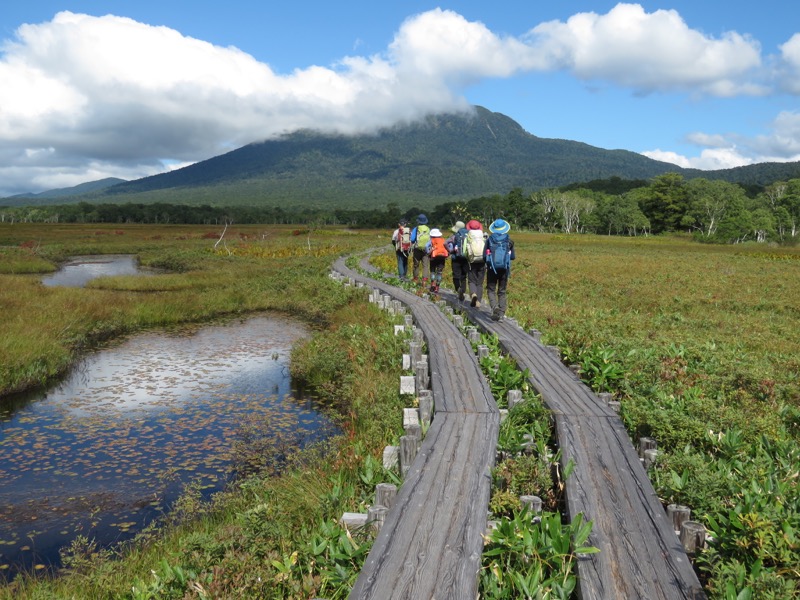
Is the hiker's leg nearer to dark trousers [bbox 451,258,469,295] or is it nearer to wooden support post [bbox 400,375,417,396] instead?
dark trousers [bbox 451,258,469,295]

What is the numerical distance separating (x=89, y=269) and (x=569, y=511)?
1559 inches

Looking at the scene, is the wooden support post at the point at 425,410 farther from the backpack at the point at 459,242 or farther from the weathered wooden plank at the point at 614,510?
the backpack at the point at 459,242

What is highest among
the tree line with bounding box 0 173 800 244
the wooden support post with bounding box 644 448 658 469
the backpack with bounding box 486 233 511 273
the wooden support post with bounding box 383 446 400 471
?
the tree line with bounding box 0 173 800 244

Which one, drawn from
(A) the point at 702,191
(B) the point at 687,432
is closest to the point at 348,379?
(B) the point at 687,432

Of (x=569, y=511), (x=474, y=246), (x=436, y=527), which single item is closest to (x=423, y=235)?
(x=474, y=246)

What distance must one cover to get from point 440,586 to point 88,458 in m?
7.20

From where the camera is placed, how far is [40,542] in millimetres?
6379

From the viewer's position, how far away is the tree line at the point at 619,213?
8831cm

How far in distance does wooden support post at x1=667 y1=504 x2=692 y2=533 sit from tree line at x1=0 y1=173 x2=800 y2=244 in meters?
68.4

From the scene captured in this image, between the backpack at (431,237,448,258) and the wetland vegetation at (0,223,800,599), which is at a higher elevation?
the backpack at (431,237,448,258)

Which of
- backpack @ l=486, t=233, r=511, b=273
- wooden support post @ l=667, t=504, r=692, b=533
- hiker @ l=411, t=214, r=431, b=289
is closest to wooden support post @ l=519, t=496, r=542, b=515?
wooden support post @ l=667, t=504, r=692, b=533

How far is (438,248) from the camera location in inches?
641

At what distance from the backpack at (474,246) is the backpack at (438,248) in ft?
8.36

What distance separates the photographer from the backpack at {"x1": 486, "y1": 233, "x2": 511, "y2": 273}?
1214 centimetres
